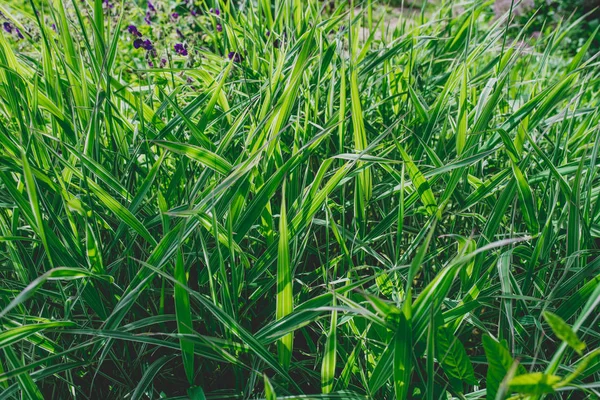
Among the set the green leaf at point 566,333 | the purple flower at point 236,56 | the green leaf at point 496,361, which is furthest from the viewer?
the purple flower at point 236,56

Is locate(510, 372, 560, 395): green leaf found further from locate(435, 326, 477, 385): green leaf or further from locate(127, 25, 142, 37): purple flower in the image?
locate(127, 25, 142, 37): purple flower

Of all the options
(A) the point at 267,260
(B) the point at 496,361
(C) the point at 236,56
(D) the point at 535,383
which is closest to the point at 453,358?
(B) the point at 496,361

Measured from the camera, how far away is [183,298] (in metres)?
0.99

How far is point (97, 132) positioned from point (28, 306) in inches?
17.0

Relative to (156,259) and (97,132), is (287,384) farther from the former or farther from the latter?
(97,132)

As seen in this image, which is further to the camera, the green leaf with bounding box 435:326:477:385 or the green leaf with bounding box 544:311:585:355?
the green leaf with bounding box 435:326:477:385

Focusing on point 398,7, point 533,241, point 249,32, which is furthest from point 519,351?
point 398,7

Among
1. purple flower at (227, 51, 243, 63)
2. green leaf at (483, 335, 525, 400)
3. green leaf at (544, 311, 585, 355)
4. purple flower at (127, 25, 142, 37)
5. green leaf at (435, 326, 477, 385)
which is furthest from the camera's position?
purple flower at (127, 25, 142, 37)

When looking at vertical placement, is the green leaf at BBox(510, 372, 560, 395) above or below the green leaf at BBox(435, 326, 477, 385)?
above

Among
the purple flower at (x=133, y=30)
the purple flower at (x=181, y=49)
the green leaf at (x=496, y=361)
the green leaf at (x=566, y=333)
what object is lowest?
the green leaf at (x=496, y=361)

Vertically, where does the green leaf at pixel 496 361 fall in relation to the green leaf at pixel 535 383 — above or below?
below

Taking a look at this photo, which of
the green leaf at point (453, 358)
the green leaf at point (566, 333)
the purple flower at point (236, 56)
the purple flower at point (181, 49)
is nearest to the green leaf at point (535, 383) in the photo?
the green leaf at point (566, 333)

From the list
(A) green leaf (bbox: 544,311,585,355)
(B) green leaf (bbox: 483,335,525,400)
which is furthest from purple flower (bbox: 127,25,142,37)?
(A) green leaf (bbox: 544,311,585,355)

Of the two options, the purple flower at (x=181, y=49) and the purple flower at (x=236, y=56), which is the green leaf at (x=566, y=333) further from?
the purple flower at (x=181, y=49)
